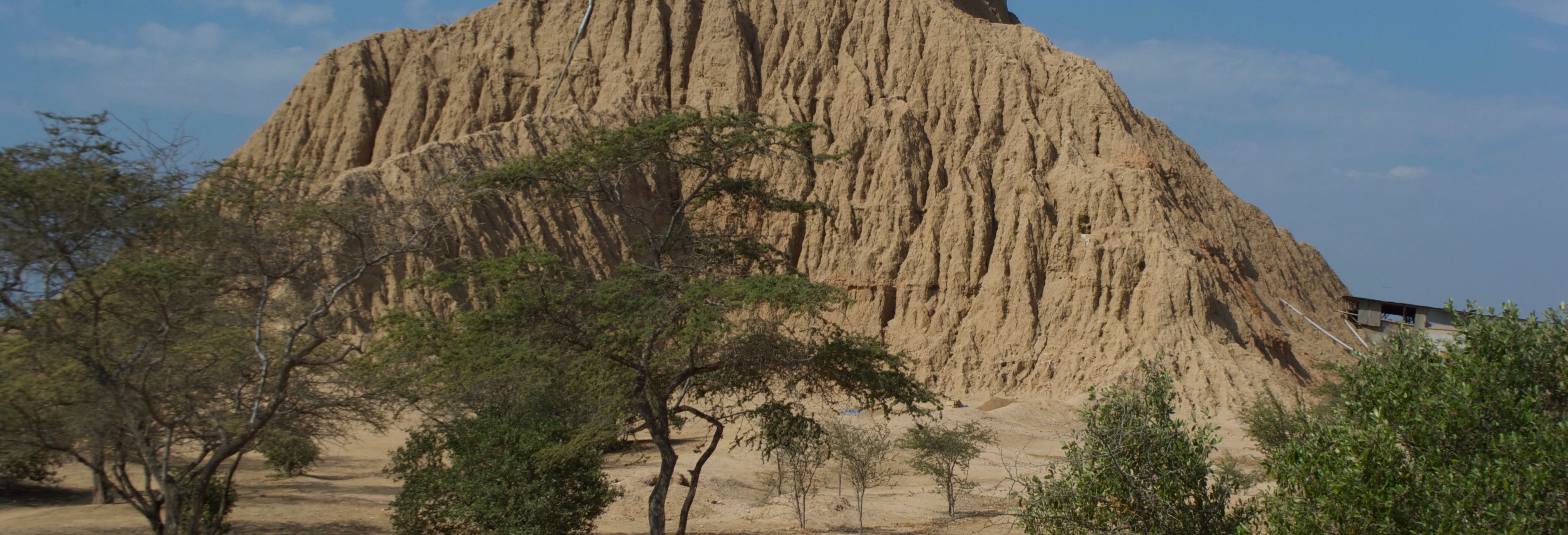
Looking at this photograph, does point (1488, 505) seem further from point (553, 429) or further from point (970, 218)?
point (970, 218)

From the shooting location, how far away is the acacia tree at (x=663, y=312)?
47.7 ft

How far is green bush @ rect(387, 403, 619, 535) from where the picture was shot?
1501 cm

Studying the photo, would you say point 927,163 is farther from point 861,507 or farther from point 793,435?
point 793,435

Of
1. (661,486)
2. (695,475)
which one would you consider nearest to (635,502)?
(695,475)

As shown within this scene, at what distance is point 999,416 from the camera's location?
3656cm

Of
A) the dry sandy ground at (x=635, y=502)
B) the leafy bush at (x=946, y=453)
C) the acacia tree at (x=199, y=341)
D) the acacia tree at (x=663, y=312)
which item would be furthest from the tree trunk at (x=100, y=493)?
the leafy bush at (x=946, y=453)

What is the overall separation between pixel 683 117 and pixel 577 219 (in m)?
30.0

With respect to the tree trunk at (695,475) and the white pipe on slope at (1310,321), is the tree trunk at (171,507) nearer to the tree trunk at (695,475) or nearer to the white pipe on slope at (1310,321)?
the tree trunk at (695,475)

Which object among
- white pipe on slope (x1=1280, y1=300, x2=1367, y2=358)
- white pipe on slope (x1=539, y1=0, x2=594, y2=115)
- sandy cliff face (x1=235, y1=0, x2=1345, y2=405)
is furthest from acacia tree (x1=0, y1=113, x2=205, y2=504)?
white pipe on slope (x1=1280, y1=300, x2=1367, y2=358)

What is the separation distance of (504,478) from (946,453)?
37.3 feet

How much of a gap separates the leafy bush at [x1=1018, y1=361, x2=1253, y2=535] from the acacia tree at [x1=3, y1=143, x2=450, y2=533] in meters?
8.18

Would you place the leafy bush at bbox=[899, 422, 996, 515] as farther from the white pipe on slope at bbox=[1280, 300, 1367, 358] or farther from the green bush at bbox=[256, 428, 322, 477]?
the white pipe on slope at bbox=[1280, 300, 1367, 358]

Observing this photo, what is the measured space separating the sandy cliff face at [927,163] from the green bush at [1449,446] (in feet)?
97.5

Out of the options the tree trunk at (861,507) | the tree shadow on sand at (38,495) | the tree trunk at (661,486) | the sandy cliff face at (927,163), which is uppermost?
the sandy cliff face at (927,163)
